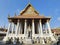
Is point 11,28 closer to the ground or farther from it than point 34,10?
closer to the ground

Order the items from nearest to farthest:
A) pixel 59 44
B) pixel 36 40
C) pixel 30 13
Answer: pixel 59 44 → pixel 36 40 → pixel 30 13

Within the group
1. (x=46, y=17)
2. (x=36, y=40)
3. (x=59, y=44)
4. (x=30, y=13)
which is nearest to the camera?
(x=59, y=44)

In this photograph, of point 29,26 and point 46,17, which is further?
point 29,26

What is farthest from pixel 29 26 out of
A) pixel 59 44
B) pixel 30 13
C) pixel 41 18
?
pixel 59 44

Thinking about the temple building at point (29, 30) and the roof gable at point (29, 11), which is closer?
the temple building at point (29, 30)

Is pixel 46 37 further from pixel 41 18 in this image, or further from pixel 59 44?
pixel 59 44

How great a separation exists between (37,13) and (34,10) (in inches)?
42.1

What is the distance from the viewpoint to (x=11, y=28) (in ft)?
101

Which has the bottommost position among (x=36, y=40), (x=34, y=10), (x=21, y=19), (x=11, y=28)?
(x=36, y=40)

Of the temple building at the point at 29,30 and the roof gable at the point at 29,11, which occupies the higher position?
the roof gable at the point at 29,11

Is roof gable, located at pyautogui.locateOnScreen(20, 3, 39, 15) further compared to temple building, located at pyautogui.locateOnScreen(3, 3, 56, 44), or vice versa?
roof gable, located at pyautogui.locateOnScreen(20, 3, 39, 15)

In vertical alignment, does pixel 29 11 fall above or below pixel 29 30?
above

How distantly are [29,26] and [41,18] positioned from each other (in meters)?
5.46

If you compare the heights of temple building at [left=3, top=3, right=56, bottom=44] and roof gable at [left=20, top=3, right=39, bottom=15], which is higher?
roof gable at [left=20, top=3, right=39, bottom=15]
